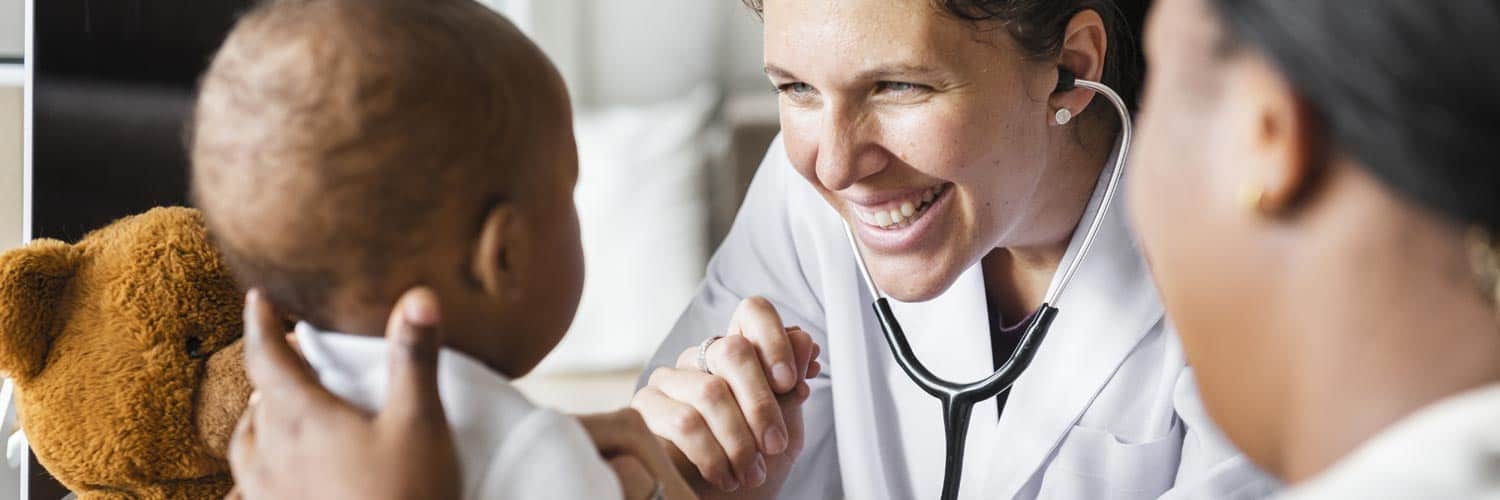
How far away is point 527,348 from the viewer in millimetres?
770

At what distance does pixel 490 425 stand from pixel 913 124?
0.58 m

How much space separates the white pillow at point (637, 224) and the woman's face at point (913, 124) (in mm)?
1634

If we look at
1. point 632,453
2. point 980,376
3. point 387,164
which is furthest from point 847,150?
point 387,164

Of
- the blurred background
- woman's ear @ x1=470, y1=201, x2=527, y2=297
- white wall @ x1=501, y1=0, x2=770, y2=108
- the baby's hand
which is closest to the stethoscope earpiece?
the baby's hand

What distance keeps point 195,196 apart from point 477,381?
0.63 feet

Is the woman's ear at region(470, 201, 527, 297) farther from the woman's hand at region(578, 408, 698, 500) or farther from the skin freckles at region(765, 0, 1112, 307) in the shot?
the skin freckles at region(765, 0, 1112, 307)

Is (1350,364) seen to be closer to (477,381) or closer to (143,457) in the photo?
(477,381)

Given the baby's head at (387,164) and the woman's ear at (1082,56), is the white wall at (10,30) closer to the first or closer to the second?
the baby's head at (387,164)

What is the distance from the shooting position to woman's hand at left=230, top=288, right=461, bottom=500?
0.67 metres

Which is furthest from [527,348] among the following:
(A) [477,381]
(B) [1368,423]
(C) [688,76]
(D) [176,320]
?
(C) [688,76]

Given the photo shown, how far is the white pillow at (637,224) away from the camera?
9.49ft

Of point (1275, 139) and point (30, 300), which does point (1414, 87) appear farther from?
point (30, 300)

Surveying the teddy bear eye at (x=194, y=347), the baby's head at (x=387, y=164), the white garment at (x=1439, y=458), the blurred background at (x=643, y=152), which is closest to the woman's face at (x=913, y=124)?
the baby's head at (x=387, y=164)

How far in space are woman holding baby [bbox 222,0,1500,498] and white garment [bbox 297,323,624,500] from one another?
3cm
